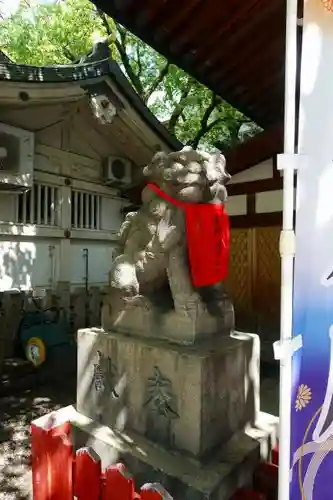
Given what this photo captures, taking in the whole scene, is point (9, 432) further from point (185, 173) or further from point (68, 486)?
point (185, 173)

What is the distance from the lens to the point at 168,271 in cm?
257

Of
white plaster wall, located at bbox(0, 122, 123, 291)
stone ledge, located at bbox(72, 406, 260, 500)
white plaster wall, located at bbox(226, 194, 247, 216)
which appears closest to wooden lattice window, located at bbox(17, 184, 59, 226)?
white plaster wall, located at bbox(0, 122, 123, 291)

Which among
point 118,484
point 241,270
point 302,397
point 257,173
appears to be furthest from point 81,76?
point 302,397

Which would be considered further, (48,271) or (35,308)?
(48,271)

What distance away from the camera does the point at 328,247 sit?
4.03ft

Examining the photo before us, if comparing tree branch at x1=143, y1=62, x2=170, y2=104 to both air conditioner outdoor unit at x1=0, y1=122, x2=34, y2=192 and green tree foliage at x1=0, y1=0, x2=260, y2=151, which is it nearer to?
green tree foliage at x1=0, y1=0, x2=260, y2=151

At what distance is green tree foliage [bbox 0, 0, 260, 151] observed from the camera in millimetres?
12812

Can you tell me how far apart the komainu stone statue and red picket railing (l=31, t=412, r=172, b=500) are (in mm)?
793

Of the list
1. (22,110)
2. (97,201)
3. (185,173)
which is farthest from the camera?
(97,201)

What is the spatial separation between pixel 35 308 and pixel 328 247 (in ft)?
17.6

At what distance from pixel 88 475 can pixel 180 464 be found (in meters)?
0.51

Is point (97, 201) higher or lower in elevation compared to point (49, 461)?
higher

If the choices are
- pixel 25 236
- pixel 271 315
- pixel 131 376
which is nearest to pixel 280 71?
pixel 131 376

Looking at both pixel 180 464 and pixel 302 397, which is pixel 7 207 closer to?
pixel 180 464
